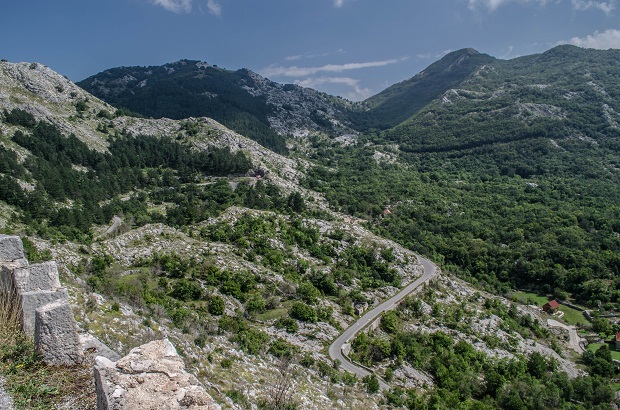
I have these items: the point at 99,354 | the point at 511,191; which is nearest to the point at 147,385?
the point at 99,354

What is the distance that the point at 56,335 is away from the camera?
32.5 ft

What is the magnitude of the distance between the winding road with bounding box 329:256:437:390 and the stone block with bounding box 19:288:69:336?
81.8 feet

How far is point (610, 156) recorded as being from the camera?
14975 centimetres

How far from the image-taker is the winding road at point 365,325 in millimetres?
32250

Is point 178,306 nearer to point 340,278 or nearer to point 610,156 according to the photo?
point 340,278

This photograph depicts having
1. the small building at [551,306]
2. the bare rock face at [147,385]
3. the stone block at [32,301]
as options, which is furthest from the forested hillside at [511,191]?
the bare rock face at [147,385]

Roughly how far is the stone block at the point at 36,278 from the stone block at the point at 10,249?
8.18ft

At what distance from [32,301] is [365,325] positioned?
111 feet

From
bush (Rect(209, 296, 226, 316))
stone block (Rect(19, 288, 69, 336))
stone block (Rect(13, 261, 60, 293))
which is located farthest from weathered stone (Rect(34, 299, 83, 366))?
bush (Rect(209, 296, 226, 316))

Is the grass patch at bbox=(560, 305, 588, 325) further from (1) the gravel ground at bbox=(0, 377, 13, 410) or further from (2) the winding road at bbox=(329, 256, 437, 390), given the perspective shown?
(1) the gravel ground at bbox=(0, 377, 13, 410)

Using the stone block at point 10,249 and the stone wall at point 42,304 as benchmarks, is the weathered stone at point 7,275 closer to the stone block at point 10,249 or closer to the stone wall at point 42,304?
the stone wall at point 42,304

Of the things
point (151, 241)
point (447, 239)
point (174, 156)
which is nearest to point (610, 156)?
point (447, 239)

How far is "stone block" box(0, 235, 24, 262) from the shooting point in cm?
1386

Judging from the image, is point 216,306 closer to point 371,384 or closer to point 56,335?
point 371,384
